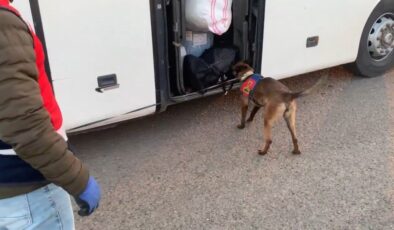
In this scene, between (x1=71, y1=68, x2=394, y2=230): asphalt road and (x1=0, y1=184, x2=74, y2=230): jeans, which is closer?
(x1=0, y1=184, x2=74, y2=230): jeans

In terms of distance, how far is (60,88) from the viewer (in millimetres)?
3057

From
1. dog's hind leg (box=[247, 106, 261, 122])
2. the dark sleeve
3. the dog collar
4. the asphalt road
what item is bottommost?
the asphalt road

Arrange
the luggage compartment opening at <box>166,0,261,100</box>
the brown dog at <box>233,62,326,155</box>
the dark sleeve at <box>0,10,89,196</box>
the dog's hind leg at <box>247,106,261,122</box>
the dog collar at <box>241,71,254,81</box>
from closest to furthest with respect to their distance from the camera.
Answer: the dark sleeve at <box>0,10,89,196</box>, the brown dog at <box>233,62,326,155</box>, the luggage compartment opening at <box>166,0,261,100</box>, the dog collar at <box>241,71,254,81</box>, the dog's hind leg at <box>247,106,261,122</box>

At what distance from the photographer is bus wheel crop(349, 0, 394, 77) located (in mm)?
4719

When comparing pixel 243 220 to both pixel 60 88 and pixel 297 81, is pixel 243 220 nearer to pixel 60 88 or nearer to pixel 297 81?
pixel 60 88

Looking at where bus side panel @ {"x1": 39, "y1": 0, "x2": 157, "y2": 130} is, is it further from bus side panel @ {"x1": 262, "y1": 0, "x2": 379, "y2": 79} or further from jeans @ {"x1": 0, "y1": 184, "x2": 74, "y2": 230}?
jeans @ {"x1": 0, "y1": 184, "x2": 74, "y2": 230}

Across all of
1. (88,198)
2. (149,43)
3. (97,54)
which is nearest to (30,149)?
(88,198)

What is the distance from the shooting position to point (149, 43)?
333 cm

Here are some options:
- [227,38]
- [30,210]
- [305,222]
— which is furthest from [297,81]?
[30,210]

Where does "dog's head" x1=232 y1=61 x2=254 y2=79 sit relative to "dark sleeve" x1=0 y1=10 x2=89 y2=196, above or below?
below

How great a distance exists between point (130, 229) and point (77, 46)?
121 centimetres

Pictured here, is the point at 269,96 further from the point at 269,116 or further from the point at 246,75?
the point at 246,75

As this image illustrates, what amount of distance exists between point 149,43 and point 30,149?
6.96ft

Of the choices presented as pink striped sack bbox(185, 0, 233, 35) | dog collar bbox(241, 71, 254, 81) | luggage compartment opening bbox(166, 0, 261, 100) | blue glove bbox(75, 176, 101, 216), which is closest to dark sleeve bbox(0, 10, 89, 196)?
blue glove bbox(75, 176, 101, 216)
